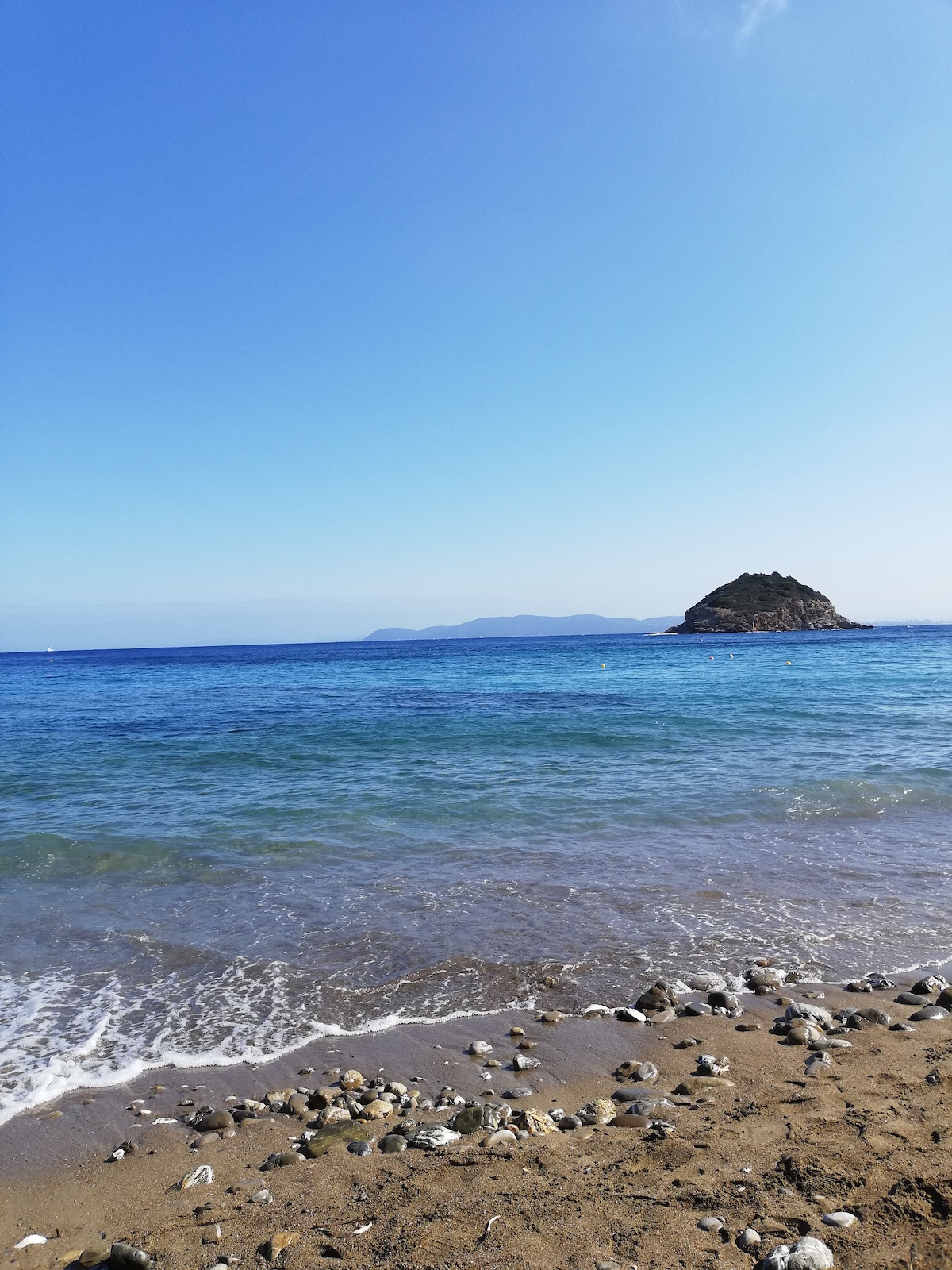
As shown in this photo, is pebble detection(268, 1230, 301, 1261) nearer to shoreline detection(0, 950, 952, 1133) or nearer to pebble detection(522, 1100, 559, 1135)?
pebble detection(522, 1100, 559, 1135)

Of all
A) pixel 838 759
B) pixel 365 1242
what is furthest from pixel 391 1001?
pixel 838 759

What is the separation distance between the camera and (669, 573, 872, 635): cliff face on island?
150 m

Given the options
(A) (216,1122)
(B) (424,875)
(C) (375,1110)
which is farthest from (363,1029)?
(B) (424,875)

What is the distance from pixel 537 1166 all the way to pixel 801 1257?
1.63 m

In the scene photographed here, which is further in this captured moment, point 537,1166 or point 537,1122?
point 537,1122

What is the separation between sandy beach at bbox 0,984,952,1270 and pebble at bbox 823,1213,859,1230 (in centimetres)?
2

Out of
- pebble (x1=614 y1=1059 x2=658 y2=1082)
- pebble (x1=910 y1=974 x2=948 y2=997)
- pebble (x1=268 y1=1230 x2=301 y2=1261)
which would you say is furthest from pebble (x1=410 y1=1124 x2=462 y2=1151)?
pebble (x1=910 y1=974 x2=948 y2=997)

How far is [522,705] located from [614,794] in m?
18.3

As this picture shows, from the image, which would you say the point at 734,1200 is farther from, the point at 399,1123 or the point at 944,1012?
the point at 944,1012

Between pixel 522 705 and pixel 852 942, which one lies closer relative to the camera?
pixel 852 942

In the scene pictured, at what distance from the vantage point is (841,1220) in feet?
11.8

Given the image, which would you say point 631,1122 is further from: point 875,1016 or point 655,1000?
point 875,1016

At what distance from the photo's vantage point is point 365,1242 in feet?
12.6

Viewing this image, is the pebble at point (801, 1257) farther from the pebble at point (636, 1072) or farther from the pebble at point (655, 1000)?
the pebble at point (655, 1000)
